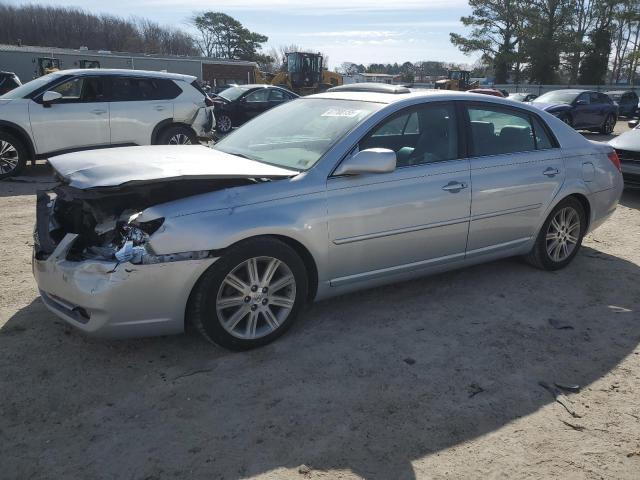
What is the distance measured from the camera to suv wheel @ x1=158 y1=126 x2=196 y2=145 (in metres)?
9.62

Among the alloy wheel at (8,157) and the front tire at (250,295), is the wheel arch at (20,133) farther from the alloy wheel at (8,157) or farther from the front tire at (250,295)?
the front tire at (250,295)

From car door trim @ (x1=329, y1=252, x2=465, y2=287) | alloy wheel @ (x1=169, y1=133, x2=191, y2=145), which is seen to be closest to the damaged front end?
car door trim @ (x1=329, y1=252, x2=465, y2=287)

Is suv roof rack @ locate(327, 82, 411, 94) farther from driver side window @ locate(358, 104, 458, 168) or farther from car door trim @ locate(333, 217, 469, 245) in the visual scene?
car door trim @ locate(333, 217, 469, 245)

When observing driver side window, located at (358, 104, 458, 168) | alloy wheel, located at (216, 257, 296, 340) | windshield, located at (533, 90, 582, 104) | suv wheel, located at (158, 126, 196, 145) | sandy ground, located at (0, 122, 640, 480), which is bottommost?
sandy ground, located at (0, 122, 640, 480)

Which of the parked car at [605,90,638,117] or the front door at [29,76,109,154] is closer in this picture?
the front door at [29,76,109,154]

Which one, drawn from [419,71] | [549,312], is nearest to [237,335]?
[549,312]

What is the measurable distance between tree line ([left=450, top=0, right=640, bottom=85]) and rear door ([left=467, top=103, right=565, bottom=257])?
49788mm

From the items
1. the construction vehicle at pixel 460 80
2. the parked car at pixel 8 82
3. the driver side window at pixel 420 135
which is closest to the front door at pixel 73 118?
the driver side window at pixel 420 135

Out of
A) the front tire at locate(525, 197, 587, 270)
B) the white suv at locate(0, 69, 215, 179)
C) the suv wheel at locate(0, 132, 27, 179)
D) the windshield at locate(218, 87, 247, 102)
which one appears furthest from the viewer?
the windshield at locate(218, 87, 247, 102)

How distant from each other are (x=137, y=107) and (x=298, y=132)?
6.18 metres

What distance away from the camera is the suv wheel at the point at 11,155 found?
8234 millimetres

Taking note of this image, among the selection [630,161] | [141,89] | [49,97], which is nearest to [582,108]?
[630,161]

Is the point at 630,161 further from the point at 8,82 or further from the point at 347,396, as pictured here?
the point at 8,82

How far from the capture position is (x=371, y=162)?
11.2ft
